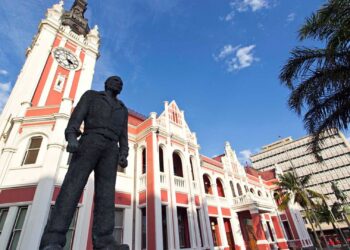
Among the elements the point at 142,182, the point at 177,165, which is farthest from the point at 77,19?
the point at 142,182

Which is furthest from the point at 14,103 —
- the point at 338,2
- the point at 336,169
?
the point at 336,169

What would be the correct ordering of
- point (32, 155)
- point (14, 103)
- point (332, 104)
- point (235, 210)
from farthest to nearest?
point (235, 210)
point (14, 103)
point (32, 155)
point (332, 104)

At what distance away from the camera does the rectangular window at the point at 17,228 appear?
930 cm

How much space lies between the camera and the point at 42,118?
1248cm

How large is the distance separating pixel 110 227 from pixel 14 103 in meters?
15.2

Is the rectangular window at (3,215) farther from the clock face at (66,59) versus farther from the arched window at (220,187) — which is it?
the arched window at (220,187)

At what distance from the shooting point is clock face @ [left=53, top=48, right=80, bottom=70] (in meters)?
17.8

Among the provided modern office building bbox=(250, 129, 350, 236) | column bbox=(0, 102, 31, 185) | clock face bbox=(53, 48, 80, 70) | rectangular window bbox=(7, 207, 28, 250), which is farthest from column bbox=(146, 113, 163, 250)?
modern office building bbox=(250, 129, 350, 236)

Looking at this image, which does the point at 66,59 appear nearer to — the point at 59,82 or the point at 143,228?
the point at 59,82

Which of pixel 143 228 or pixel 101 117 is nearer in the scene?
pixel 101 117

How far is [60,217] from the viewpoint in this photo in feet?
10.1

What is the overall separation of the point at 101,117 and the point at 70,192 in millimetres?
1372

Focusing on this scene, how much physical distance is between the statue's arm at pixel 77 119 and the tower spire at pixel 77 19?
74.5 ft

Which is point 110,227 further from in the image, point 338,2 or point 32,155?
point 32,155
